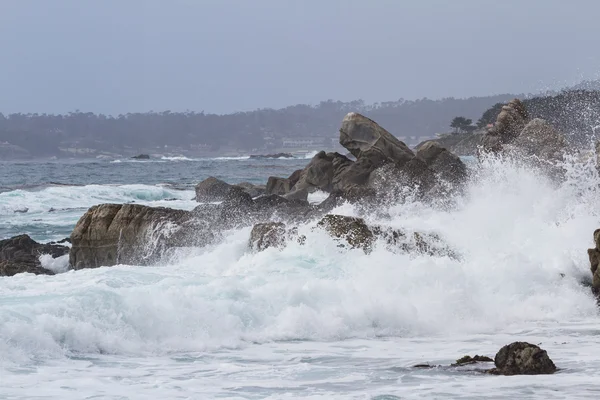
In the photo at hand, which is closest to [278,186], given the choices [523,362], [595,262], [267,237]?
[267,237]

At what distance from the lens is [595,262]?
42.3ft

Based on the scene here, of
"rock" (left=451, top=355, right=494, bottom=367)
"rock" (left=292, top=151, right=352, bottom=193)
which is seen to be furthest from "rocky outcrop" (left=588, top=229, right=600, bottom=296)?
"rock" (left=292, top=151, right=352, bottom=193)

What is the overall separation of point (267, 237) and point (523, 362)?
7.20 meters

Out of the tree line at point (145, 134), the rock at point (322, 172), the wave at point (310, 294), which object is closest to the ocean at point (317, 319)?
the wave at point (310, 294)

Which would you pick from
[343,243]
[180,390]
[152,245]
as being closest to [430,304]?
[343,243]

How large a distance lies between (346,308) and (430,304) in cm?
116

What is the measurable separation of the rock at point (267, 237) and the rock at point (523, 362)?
21.5 feet

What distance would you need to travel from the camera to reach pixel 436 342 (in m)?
11.0

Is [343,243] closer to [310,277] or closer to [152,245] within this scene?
[310,277]

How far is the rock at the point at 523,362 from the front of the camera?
8.87 meters

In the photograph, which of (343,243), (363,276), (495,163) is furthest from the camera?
(495,163)

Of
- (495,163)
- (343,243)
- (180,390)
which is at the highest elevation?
(495,163)

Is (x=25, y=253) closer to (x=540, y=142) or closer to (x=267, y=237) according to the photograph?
(x=267, y=237)

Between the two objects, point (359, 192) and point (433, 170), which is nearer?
point (359, 192)
